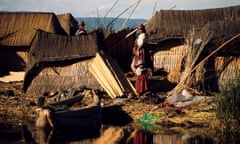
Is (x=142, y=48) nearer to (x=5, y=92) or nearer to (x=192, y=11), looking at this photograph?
(x=5, y=92)

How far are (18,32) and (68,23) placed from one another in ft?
8.90

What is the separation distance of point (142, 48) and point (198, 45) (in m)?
1.45

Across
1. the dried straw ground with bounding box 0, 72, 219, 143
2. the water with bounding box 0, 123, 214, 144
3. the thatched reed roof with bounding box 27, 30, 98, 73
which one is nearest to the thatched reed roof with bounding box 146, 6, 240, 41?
the thatched reed roof with bounding box 27, 30, 98, 73

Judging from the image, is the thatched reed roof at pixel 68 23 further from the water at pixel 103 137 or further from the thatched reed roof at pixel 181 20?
the water at pixel 103 137

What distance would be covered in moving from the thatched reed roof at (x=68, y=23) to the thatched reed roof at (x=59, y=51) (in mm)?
6031

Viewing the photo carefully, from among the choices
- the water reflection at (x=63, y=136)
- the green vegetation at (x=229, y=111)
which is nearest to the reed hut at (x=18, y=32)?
the water reflection at (x=63, y=136)

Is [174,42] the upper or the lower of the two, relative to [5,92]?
upper

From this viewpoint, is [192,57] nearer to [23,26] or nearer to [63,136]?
[63,136]

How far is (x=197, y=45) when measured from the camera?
14508 mm

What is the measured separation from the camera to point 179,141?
10.4m

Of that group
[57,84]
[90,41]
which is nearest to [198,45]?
[90,41]

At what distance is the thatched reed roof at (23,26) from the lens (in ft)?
63.7

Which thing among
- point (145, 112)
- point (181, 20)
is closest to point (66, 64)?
point (145, 112)

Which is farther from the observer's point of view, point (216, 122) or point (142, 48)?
point (142, 48)
